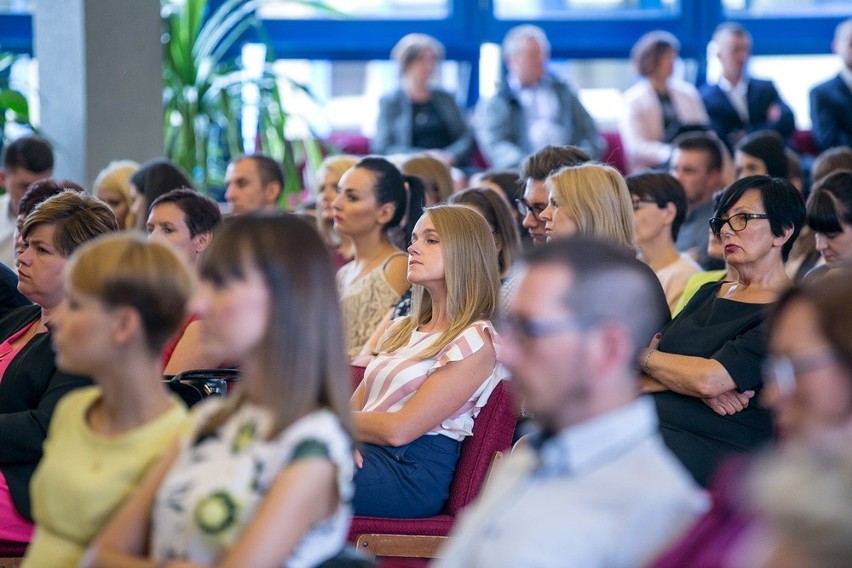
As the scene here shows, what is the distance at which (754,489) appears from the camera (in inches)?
52.2

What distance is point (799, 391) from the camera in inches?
59.1

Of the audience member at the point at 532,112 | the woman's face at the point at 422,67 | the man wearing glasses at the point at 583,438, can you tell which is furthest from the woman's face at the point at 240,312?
the woman's face at the point at 422,67

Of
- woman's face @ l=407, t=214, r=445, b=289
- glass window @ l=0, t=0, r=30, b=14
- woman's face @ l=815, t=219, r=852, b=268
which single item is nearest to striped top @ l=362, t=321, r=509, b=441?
woman's face @ l=407, t=214, r=445, b=289

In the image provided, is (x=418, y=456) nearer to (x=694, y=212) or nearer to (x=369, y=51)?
(x=694, y=212)

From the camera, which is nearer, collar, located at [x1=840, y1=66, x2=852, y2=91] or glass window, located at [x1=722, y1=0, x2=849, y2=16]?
collar, located at [x1=840, y1=66, x2=852, y2=91]

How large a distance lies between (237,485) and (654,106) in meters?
6.11

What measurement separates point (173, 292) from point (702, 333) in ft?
5.43

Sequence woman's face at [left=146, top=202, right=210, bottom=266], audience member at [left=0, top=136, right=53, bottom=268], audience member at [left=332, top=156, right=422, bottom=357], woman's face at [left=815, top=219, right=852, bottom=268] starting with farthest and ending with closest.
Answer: audience member at [left=0, top=136, right=53, bottom=268] < audience member at [left=332, top=156, right=422, bottom=357] < woman's face at [left=815, top=219, right=852, bottom=268] < woman's face at [left=146, top=202, right=210, bottom=266]

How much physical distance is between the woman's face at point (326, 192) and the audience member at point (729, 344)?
7.00 feet

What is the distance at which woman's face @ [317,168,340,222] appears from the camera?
5184 mm

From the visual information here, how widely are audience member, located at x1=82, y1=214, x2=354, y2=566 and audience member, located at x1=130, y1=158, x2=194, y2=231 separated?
2.77 metres

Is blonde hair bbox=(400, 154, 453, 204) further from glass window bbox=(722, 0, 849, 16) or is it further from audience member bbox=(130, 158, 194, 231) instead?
glass window bbox=(722, 0, 849, 16)

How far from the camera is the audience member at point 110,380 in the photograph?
2.10 m

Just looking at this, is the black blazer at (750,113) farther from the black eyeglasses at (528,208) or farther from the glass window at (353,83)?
the black eyeglasses at (528,208)
